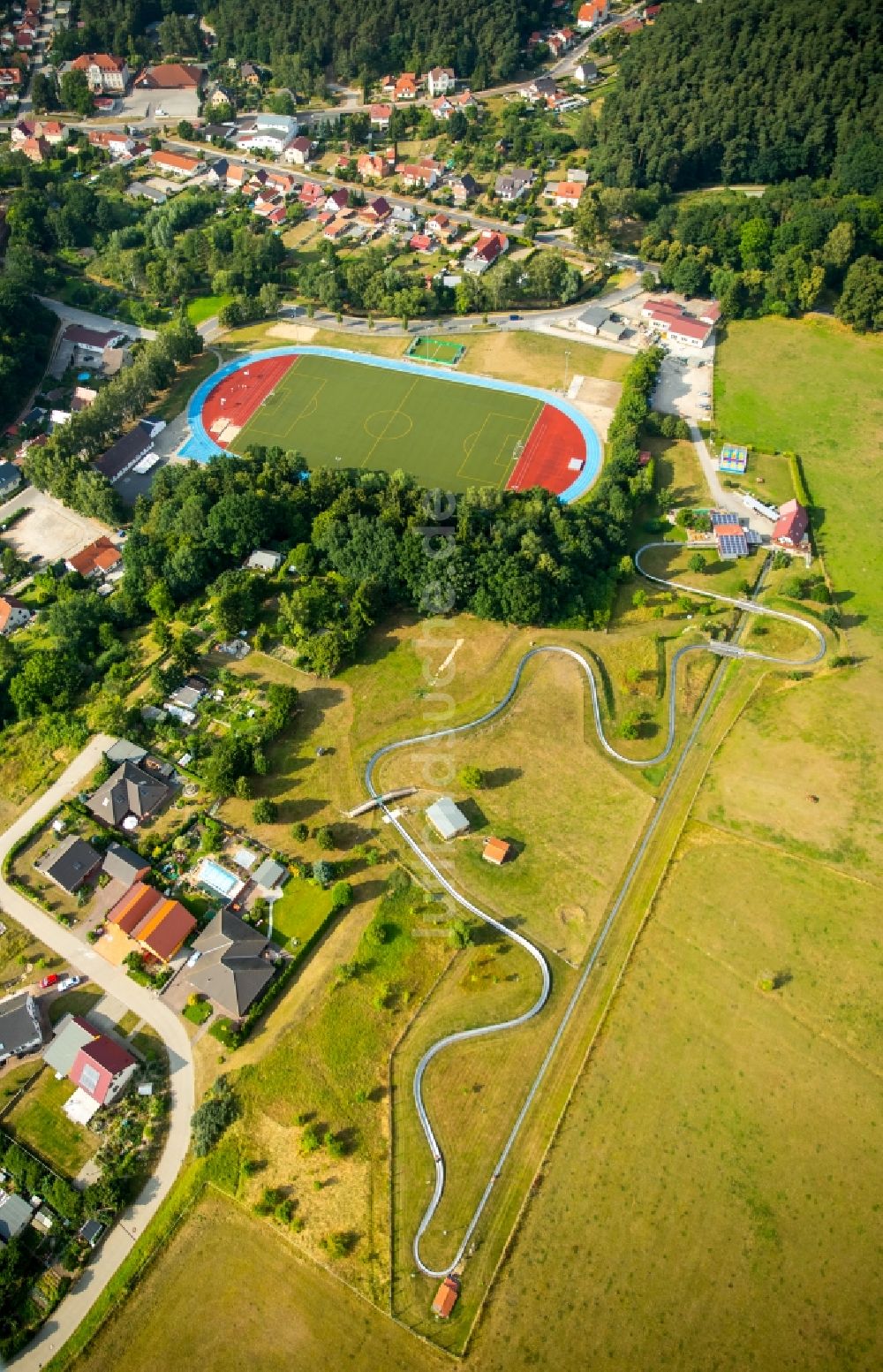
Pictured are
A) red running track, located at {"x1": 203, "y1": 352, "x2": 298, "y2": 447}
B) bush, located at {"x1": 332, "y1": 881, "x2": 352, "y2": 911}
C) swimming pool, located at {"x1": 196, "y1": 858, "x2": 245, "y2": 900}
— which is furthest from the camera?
red running track, located at {"x1": 203, "y1": 352, "x2": 298, "y2": 447}

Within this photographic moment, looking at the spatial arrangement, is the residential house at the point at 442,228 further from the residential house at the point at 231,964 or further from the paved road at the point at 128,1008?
the residential house at the point at 231,964

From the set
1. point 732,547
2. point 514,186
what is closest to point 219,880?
point 732,547

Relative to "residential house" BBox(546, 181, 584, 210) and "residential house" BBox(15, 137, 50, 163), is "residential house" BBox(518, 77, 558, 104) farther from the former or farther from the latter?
"residential house" BBox(15, 137, 50, 163)

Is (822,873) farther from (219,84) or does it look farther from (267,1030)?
(219,84)

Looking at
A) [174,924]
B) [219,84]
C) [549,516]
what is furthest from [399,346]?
[219,84]

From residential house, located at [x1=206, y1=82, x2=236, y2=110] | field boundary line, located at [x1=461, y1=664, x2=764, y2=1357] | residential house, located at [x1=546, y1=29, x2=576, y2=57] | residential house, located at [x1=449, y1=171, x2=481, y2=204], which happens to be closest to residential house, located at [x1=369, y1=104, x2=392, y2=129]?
residential house, located at [x1=206, y1=82, x2=236, y2=110]
